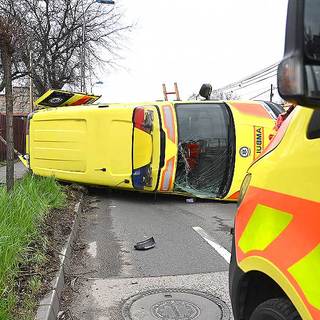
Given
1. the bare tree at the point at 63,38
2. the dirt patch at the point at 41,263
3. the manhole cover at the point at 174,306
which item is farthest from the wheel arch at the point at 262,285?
the bare tree at the point at 63,38

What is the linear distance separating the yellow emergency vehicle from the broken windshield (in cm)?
672

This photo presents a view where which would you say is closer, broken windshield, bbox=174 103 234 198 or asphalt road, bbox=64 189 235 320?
asphalt road, bbox=64 189 235 320

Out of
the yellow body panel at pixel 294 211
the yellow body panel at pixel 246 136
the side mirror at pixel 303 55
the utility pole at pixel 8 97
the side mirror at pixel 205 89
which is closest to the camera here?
the side mirror at pixel 303 55

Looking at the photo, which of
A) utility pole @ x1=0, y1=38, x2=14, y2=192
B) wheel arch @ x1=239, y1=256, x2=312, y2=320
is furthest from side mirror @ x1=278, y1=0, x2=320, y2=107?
utility pole @ x1=0, y1=38, x2=14, y2=192

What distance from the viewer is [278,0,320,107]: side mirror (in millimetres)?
1324

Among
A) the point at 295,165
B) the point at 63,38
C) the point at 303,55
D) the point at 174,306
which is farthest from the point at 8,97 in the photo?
the point at 63,38

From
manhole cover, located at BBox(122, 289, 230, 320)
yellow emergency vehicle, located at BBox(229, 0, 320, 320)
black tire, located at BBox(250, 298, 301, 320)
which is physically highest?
yellow emergency vehicle, located at BBox(229, 0, 320, 320)

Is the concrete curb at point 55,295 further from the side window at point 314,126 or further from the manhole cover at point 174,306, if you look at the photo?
the side window at point 314,126

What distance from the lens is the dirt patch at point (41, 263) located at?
3.68 m

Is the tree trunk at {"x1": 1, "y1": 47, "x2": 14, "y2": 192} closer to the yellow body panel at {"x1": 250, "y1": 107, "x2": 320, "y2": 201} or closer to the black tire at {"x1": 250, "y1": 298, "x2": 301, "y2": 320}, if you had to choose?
the yellow body panel at {"x1": 250, "y1": 107, "x2": 320, "y2": 201}

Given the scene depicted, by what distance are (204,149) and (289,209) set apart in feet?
24.2

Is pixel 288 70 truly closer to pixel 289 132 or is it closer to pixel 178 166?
pixel 289 132

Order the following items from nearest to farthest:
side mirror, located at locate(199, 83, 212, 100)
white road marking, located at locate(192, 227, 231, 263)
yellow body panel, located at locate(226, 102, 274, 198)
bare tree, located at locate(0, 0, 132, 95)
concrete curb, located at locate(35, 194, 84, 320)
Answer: concrete curb, located at locate(35, 194, 84, 320)
white road marking, located at locate(192, 227, 231, 263)
yellow body panel, located at locate(226, 102, 274, 198)
side mirror, located at locate(199, 83, 212, 100)
bare tree, located at locate(0, 0, 132, 95)

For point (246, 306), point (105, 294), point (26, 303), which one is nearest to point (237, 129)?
point (105, 294)
